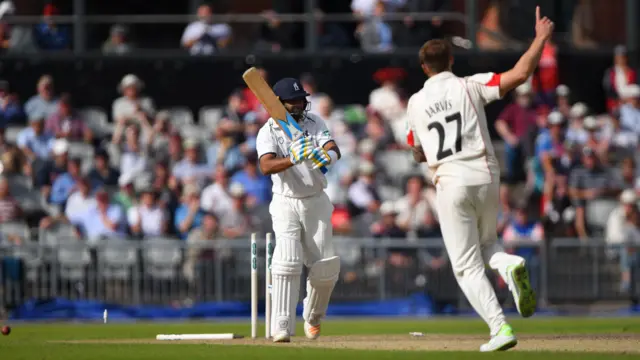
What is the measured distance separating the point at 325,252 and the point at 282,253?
1.41ft

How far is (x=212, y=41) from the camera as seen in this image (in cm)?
2302

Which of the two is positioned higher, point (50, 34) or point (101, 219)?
point (50, 34)

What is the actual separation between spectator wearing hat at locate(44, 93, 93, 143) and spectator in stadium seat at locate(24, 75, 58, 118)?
12 centimetres

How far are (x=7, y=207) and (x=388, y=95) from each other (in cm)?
629

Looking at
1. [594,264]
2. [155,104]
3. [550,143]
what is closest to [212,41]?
[155,104]

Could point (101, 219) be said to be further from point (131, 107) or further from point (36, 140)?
point (131, 107)

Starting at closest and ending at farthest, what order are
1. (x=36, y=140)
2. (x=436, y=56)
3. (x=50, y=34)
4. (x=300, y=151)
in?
(x=436, y=56) → (x=300, y=151) → (x=36, y=140) → (x=50, y=34)

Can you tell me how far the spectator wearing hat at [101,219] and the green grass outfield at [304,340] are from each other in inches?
101

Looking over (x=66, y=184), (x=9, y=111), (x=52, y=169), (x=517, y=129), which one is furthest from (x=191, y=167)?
(x=517, y=129)

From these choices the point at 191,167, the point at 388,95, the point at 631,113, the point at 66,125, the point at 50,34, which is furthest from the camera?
the point at 50,34

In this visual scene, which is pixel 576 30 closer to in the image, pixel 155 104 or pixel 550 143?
pixel 550 143

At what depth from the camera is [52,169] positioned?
20609 millimetres

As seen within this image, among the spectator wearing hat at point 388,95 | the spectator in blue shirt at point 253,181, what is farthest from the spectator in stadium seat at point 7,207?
the spectator wearing hat at point 388,95

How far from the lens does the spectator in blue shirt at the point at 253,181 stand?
20.0 metres
